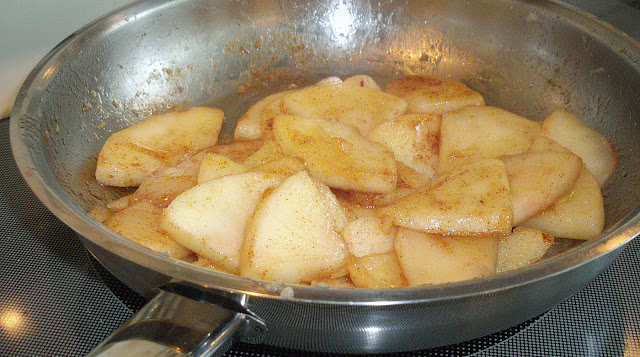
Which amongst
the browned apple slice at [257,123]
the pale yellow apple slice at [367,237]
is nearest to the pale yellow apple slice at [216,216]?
the pale yellow apple slice at [367,237]

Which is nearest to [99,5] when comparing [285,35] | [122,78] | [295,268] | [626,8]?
[122,78]

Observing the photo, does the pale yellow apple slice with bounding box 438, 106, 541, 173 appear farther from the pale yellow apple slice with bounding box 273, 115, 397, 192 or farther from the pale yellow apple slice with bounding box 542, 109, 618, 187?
the pale yellow apple slice with bounding box 273, 115, 397, 192

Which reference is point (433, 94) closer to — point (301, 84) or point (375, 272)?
point (301, 84)

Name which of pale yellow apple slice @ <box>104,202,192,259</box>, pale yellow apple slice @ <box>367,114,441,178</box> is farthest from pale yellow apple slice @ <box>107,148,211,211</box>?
pale yellow apple slice @ <box>367,114,441,178</box>

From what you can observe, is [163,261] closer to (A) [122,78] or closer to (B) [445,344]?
(B) [445,344]

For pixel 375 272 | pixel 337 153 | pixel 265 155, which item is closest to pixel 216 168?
pixel 265 155

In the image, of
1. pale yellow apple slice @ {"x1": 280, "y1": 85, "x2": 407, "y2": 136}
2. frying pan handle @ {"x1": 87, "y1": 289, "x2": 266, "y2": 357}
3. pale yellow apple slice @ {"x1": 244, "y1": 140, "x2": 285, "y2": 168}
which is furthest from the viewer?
pale yellow apple slice @ {"x1": 280, "y1": 85, "x2": 407, "y2": 136}

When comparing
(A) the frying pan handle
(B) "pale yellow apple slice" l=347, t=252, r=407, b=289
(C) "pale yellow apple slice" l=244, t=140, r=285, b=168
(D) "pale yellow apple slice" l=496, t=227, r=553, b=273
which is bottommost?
(D) "pale yellow apple slice" l=496, t=227, r=553, b=273
